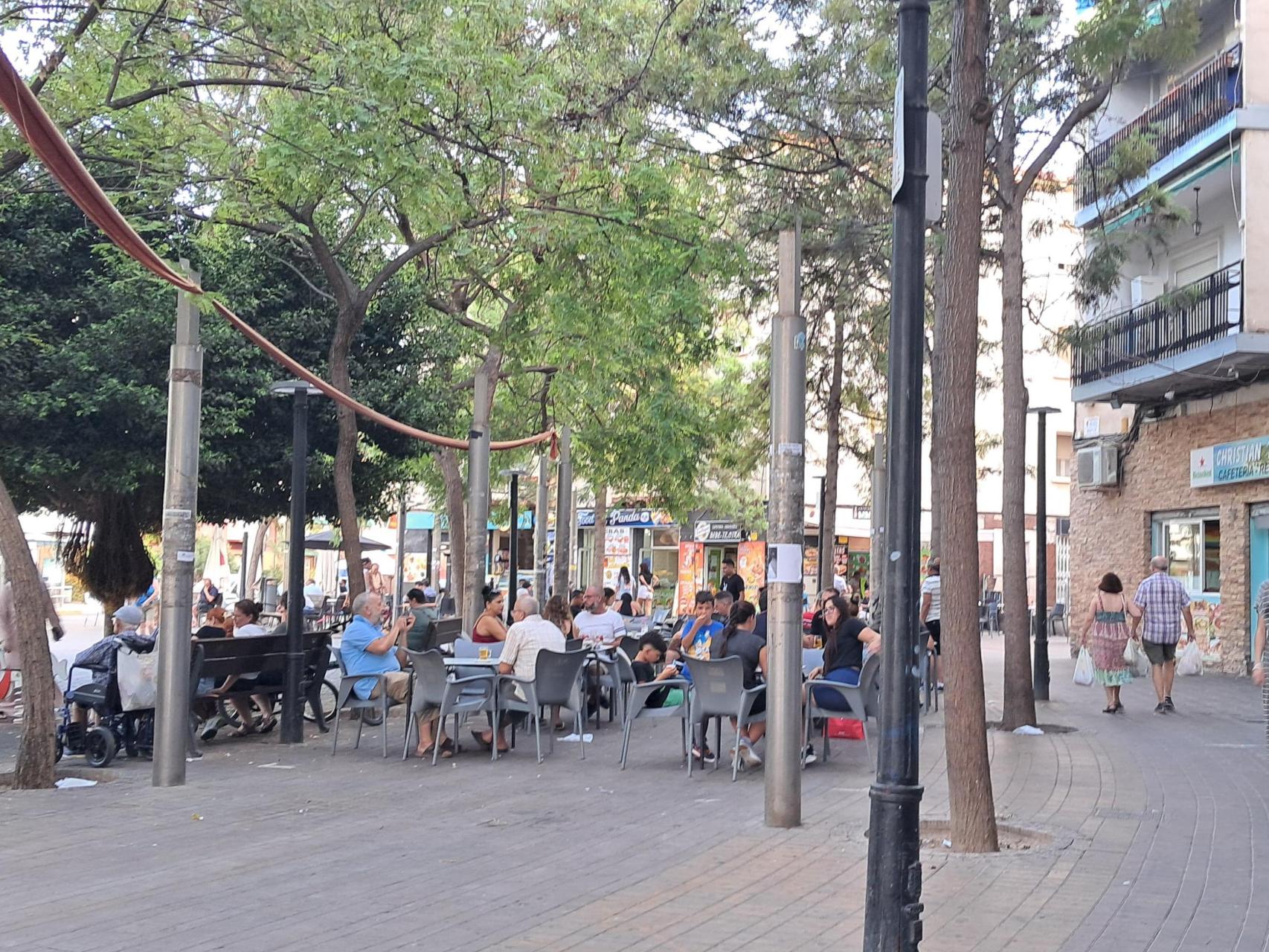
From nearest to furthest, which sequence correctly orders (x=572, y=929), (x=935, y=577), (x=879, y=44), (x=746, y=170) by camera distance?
(x=572, y=929), (x=879, y=44), (x=746, y=170), (x=935, y=577)

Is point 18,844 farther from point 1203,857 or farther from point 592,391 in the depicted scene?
point 592,391

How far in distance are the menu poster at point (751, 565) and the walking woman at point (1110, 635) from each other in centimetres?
2007

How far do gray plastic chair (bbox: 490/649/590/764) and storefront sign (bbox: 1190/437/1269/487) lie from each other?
13.9 meters

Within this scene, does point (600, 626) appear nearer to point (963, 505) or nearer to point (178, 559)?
point (178, 559)

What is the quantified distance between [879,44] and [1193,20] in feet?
10.7

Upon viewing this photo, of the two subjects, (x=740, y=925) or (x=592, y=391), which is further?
(x=592, y=391)

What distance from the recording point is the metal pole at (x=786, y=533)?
29.7 ft

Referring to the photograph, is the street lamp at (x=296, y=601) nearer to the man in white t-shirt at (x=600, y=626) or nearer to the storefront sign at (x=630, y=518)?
the man in white t-shirt at (x=600, y=626)

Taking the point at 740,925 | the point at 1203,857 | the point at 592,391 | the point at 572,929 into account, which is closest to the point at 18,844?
the point at 572,929

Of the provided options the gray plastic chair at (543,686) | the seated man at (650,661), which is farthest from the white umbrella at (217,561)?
the gray plastic chair at (543,686)

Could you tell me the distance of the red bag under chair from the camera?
13820 millimetres

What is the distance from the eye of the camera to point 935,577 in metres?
19.4

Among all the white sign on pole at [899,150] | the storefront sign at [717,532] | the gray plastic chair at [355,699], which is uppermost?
the white sign on pole at [899,150]

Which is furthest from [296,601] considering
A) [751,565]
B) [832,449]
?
[751,565]
